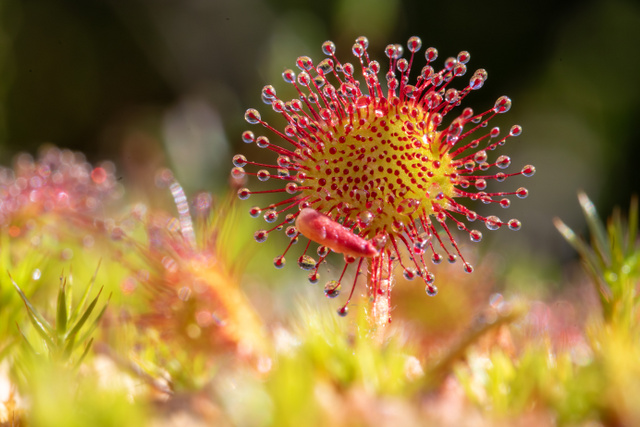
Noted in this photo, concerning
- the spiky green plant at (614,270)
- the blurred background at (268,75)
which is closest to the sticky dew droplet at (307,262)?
the spiky green plant at (614,270)

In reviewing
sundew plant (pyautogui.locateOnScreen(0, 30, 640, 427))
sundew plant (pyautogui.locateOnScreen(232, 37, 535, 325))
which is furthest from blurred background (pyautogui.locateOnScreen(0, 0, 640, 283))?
sundew plant (pyautogui.locateOnScreen(232, 37, 535, 325))

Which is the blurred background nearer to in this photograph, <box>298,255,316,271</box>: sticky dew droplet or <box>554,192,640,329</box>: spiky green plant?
<box>554,192,640,329</box>: spiky green plant

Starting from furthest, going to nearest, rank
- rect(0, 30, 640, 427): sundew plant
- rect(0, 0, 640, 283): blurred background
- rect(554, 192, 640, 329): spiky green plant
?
1. rect(0, 0, 640, 283): blurred background
2. rect(554, 192, 640, 329): spiky green plant
3. rect(0, 30, 640, 427): sundew plant

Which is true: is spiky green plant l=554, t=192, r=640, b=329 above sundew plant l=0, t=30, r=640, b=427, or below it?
above

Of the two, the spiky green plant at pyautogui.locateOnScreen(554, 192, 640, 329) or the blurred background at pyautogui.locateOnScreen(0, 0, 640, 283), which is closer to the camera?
the spiky green plant at pyautogui.locateOnScreen(554, 192, 640, 329)

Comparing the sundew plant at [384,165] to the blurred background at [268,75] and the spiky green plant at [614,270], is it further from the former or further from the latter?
the blurred background at [268,75]

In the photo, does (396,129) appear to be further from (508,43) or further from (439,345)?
(508,43)

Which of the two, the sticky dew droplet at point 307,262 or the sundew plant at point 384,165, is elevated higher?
the sundew plant at point 384,165

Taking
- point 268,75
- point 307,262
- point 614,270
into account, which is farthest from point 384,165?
point 268,75
